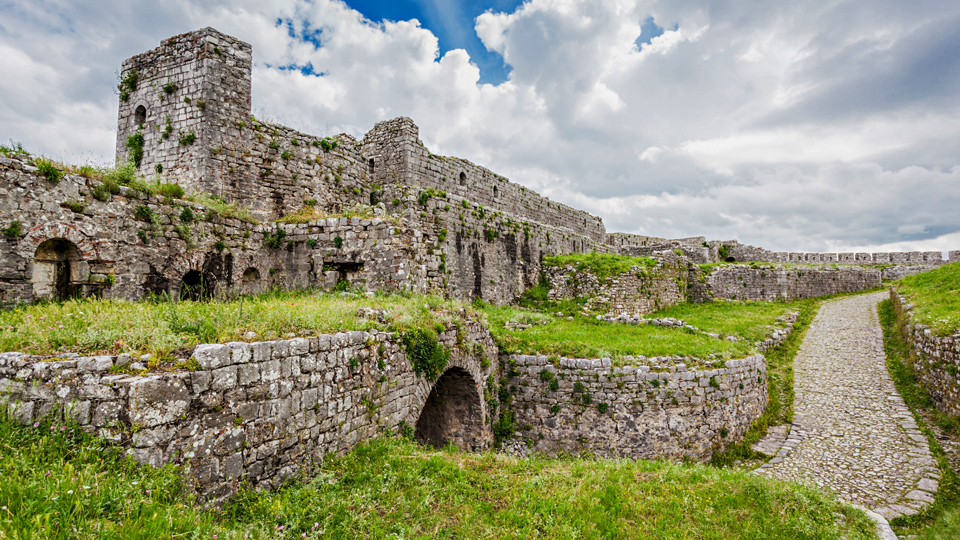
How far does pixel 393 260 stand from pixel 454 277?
482 cm

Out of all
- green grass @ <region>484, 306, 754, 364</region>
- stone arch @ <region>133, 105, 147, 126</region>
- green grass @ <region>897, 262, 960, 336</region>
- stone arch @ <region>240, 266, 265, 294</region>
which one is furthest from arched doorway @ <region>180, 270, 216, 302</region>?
green grass @ <region>897, 262, 960, 336</region>

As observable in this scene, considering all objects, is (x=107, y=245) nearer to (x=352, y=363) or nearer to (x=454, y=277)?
(x=352, y=363)

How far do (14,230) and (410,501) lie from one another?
7785 millimetres

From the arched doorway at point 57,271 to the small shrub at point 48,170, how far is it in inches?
41.4

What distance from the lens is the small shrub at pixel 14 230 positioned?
7.46m

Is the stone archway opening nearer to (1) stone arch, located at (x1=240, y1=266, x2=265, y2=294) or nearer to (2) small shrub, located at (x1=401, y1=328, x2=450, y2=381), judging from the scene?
(2) small shrub, located at (x1=401, y1=328, x2=450, y2=381)

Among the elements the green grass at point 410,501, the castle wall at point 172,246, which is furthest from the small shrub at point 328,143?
the green grass at point 410,501

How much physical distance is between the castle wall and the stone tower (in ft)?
10.1

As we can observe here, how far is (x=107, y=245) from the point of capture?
8.67m

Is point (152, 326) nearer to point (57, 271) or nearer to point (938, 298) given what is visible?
point (57, 271)

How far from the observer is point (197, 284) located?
10711 millimetres

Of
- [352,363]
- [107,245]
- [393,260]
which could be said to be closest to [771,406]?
[393,260]

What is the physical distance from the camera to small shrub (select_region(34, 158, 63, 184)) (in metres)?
7.87

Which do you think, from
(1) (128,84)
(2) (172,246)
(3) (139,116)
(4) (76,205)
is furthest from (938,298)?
(1) (128,84)
